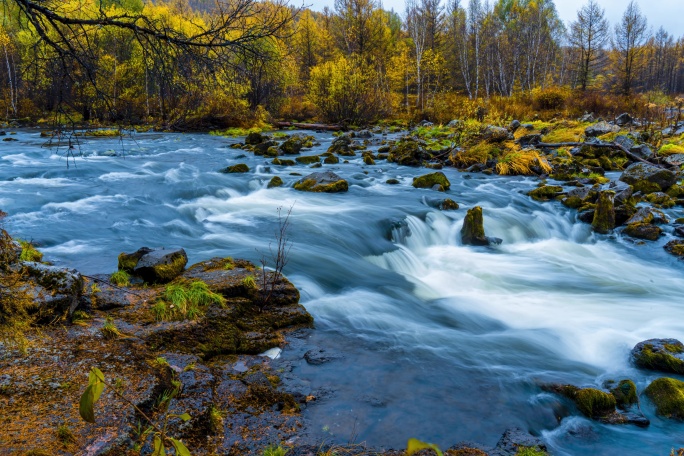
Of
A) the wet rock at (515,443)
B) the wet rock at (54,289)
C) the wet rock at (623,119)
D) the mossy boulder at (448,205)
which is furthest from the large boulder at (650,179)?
the wet rock at (623,119)

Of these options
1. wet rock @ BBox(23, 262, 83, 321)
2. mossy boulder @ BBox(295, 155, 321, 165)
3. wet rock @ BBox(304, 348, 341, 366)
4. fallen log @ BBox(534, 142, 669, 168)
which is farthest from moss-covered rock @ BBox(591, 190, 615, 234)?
mossy boulder @ BBox(295, 155, 321, 165)

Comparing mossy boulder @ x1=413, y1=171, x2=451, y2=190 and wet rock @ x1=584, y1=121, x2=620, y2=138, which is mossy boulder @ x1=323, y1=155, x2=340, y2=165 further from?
wet rock @ x1=584, y1=121, x2=620, y2=138

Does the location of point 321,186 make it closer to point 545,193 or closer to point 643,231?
point 545,193

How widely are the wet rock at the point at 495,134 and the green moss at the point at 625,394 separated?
14.8 metres

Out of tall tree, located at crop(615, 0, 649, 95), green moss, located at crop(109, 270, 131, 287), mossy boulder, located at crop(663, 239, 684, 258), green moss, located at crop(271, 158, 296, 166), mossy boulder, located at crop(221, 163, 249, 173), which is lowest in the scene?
mossy boulder, located at crop(663, 239, 684, 258)

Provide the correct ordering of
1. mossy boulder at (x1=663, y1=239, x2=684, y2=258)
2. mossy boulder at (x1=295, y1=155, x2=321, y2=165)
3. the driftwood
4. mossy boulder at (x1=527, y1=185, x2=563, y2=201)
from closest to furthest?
mossy boulder at (x1=663, y1=239, x2=684, y2=258), mossy boulder at (x1=527, y1=185, x2=563, y2=201), mossy boulder at (x1=295, y1=155, x2=321, y2=165), the driftwood

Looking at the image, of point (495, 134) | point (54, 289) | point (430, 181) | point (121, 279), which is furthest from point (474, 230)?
point (495, 134)

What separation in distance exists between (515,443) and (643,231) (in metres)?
8.18

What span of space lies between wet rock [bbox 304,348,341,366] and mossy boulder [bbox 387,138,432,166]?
1394 cm

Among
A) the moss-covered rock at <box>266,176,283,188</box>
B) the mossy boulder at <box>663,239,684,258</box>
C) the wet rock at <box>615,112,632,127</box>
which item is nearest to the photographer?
the mossy boulder at <box>663,239,684,258</box>

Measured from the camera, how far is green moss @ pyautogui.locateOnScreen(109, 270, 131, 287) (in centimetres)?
539

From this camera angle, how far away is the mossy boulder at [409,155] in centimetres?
1794

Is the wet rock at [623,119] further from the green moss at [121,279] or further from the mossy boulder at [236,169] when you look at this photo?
the green moss at [121,279]

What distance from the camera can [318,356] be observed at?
464 centimetres
